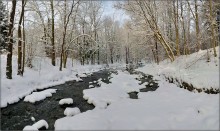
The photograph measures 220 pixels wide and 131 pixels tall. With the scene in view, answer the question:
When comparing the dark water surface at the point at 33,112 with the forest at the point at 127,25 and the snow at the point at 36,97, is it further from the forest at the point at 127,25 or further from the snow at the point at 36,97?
the forest at the point at 127,25

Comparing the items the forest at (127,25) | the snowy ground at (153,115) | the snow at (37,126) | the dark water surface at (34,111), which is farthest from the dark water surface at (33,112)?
the forest at (127,25)

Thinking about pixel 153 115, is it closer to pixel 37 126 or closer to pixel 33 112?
pixel 37 126

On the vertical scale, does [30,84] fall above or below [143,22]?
below

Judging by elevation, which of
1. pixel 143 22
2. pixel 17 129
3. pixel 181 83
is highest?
pixel 143 22

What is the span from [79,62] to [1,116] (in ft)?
121

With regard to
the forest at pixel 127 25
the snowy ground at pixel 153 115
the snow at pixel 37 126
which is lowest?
the snow at pixel 37 126

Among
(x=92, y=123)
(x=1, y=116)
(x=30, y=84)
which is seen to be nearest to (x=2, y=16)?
(x=30, y=84)

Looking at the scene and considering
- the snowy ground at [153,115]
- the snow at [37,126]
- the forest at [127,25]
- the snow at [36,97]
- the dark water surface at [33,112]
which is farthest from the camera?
the forest at [127,25]

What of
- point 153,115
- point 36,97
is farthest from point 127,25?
point 153,115

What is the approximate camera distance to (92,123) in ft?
25.0

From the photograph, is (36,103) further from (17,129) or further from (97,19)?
(97,19)

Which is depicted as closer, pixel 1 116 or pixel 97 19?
pixel 1 116

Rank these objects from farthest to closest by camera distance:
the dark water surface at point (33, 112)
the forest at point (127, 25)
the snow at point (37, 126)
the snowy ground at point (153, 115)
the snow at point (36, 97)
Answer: the forest at point (127, 25), the snow at point (36, 97), the dark water surface at point (33, 112), the snow at point (37, 126), the snowy ground at point (153, 115)

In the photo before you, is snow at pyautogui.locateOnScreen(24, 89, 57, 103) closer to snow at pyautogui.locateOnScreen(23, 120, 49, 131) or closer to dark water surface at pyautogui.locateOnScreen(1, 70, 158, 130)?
dark water surface at pyautogui.locateOnScreen(1, 70, 158, 130)
